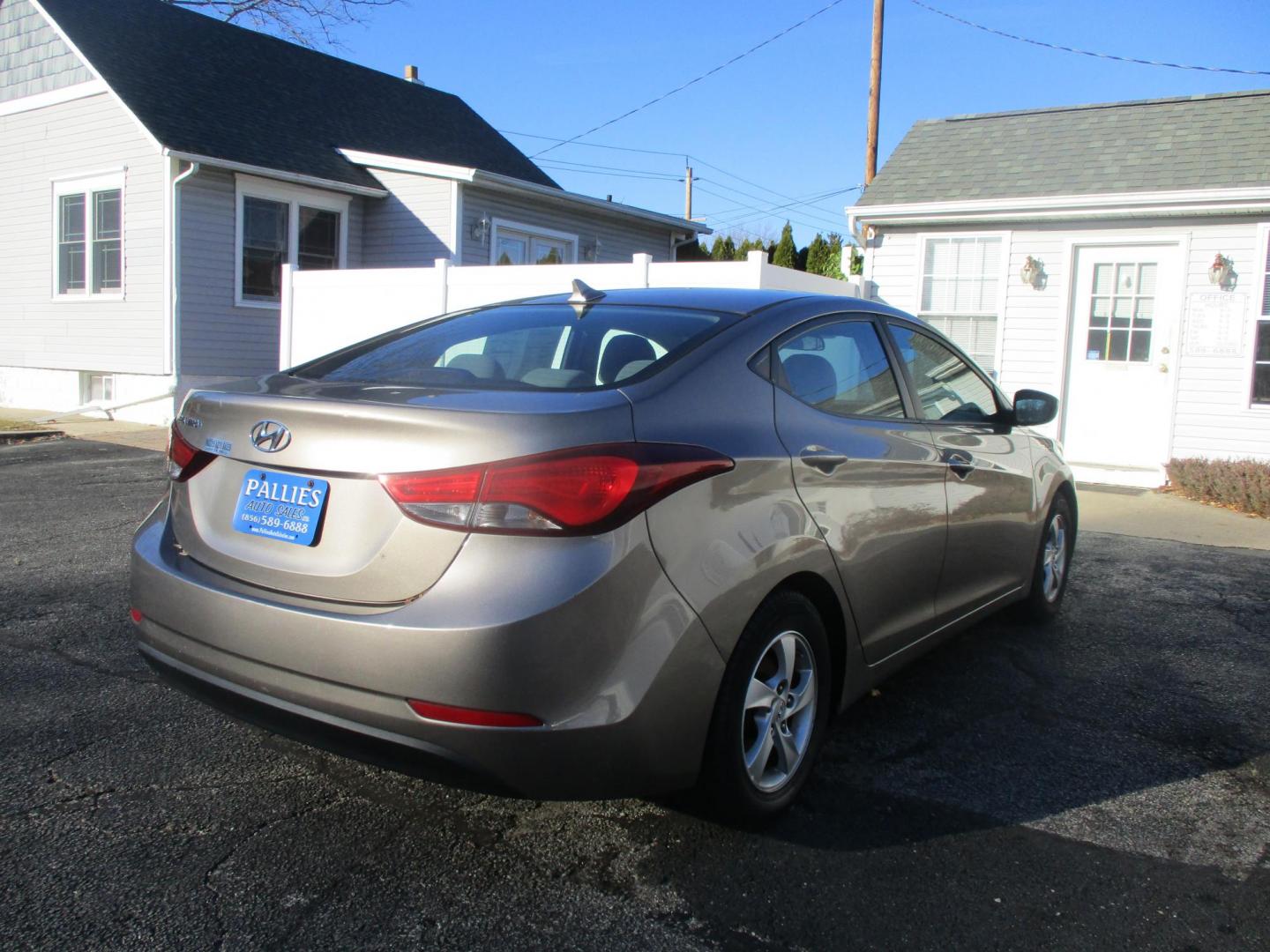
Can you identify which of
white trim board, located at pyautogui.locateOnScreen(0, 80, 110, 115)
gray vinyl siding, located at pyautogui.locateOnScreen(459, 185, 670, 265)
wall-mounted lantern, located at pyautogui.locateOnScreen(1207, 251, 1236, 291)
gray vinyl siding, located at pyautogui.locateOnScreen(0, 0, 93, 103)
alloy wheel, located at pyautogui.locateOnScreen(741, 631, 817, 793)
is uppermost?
gray vinyl siding, located at pyautogui.locateOnScreen(0, 0, 93, 103)

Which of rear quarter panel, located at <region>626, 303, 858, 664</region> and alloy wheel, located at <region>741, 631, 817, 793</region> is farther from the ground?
rear quarter panel, located at <region>626, 303, 858, 664</region>

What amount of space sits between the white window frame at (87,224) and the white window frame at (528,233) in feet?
16.0

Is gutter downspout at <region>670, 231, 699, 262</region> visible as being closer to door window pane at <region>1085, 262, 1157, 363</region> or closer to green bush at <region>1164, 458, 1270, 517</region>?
door window pane at <region>1085, 262, 1157, 363</region>

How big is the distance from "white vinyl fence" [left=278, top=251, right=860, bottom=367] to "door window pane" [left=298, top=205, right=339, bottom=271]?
206 cm

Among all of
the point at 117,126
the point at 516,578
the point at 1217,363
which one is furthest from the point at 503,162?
the point at 516,578

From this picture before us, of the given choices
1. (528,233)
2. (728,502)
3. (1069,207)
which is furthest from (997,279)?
(728,502)

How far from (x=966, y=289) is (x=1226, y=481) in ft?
11.4

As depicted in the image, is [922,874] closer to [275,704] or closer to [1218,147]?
[275,704]

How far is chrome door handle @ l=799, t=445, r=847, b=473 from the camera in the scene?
119 inches

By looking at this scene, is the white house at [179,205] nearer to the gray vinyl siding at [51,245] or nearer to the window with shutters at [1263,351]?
the gray vinyl siding at [51,245]

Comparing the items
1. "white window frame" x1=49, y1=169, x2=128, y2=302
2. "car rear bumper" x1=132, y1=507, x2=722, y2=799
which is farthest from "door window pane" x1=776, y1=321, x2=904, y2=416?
"white window frame" x1=49, y1=169, x2=128, y2=302

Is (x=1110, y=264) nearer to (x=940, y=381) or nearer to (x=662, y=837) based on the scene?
(x=940, y=381)

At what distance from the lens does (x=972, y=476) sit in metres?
4.05

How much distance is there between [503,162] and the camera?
19.7 m
